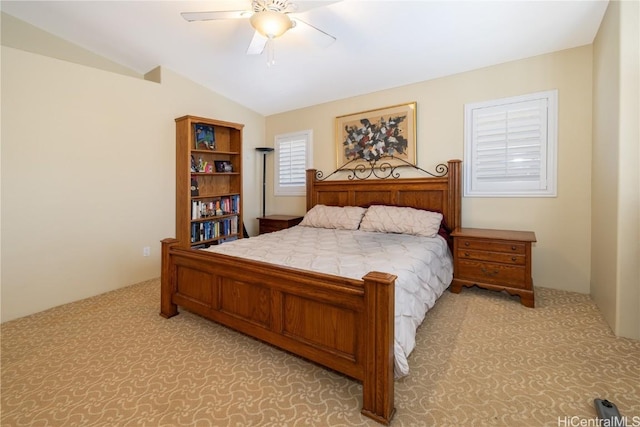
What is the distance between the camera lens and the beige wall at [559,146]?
2848 mm

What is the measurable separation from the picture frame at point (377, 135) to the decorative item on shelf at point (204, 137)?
1.87 m

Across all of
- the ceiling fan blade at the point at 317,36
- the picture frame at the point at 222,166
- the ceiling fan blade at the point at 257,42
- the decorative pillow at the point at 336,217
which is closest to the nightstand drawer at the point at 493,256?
the decorative pillow at the point at 336,217

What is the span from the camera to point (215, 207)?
4180mm

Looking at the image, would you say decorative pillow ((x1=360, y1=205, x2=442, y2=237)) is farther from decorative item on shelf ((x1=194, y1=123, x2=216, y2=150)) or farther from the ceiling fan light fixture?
decorative item on shelf ((x1=194, y1=123, x2=216, y2=150))

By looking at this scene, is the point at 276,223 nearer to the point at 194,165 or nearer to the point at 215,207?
the point at 215,207

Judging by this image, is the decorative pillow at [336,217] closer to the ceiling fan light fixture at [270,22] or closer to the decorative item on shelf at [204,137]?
the decorative item on shelf at [204,137]

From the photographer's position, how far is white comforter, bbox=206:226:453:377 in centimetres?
169

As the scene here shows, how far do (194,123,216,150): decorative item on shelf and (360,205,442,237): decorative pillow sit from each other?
98.0 inches

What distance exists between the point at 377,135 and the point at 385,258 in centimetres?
235

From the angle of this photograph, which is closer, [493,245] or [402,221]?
[493,245]

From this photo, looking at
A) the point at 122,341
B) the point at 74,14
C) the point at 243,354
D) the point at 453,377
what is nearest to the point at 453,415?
the point at 453,377

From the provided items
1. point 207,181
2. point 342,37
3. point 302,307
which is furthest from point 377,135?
point 302,307

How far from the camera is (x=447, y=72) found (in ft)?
11.2

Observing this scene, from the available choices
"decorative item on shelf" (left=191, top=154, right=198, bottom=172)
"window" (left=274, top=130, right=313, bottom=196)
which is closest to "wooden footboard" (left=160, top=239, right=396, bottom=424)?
"decorative item on shelf" (left=191, top=154, right=198, bottom=172)
